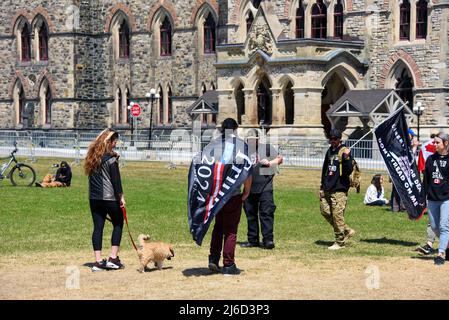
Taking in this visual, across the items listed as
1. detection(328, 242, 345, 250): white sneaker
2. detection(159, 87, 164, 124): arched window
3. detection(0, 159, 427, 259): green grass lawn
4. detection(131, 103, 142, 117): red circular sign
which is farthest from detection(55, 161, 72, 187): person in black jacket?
detection(159, 87, 164, 124): arched window

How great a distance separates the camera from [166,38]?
5453 cm

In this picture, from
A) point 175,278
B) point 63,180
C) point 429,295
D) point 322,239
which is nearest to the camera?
point 429,295

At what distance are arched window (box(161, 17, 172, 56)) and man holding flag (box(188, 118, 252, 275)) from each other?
4117 cm

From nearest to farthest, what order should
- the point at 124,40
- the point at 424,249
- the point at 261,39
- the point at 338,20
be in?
1. the point at 424,249
2. the point at 261,39
3. the point at 338,20
4. the point at 124,40

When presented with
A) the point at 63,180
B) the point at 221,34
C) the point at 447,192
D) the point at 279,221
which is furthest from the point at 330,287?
the point at 221,34

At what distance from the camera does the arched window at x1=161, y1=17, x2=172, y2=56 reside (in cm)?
5444

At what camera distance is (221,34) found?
2002 inches

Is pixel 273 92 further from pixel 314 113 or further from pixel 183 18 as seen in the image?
pixel 183 18

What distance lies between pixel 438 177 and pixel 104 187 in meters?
4.94

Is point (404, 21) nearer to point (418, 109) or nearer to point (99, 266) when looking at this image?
point (418, 109)

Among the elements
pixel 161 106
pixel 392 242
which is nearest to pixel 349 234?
pixel 392 242

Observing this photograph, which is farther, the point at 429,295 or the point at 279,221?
the point at 279,221

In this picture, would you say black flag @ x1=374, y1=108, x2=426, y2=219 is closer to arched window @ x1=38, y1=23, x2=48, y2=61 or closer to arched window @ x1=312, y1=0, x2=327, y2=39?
arched window @ x1=312, y1=0, x2=327, y2=39

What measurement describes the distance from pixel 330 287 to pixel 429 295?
1.26m
